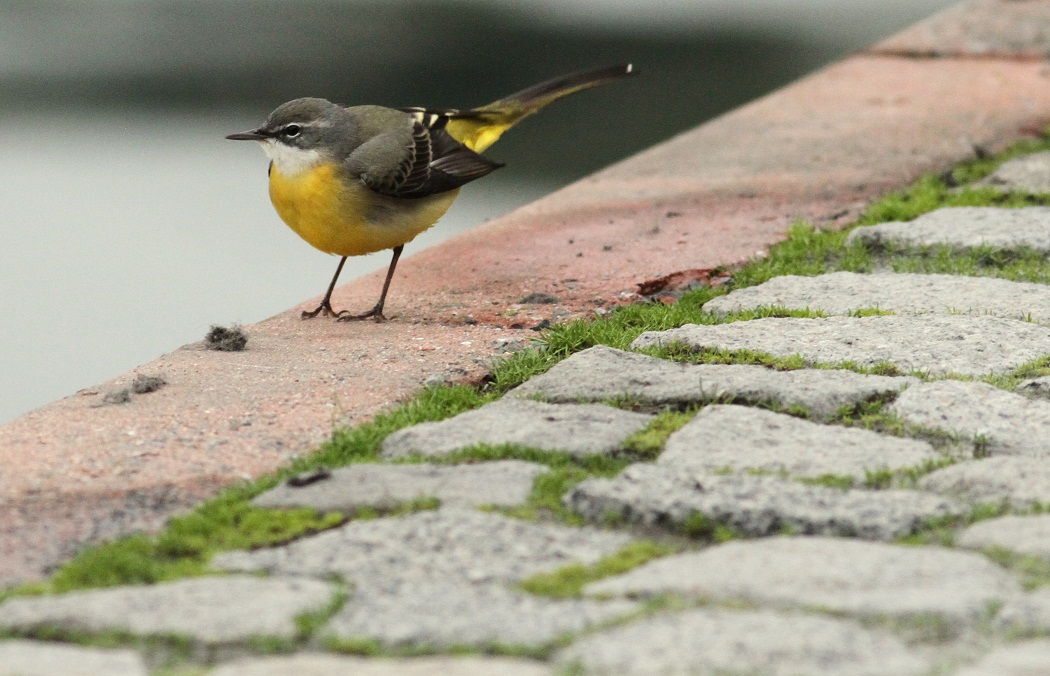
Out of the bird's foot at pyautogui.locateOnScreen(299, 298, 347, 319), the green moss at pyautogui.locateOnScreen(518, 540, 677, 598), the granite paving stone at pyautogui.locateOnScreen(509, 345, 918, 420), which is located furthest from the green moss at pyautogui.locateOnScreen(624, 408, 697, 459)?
the bird's foot at pyautogui.locateOnScreen(299, 298, 347, 319)

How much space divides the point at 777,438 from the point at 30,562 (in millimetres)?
1591

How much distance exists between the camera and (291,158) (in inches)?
191

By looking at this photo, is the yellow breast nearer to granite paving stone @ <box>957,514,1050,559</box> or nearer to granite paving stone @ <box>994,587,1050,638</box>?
granite paving stone @ <box>957,514,1050,559</box>

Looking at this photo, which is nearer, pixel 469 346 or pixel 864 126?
pixel 469 346

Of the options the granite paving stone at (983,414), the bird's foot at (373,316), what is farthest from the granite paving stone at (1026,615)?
the bird's foot at (373,316)

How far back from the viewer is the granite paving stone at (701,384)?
3619mm

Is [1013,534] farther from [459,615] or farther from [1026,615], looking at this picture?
[459,615]

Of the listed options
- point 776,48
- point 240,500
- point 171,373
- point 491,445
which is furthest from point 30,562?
point 776,48

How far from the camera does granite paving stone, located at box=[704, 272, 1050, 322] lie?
4.39 meters

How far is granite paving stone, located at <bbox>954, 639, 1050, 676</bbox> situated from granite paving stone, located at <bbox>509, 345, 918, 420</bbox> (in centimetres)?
123

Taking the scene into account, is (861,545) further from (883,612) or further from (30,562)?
(30,562)

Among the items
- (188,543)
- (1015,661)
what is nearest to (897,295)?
(1015,661)

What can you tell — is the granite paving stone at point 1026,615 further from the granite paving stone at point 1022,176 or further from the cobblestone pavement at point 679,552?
the granite paving stone at point 1022,176

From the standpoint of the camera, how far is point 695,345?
409cm
